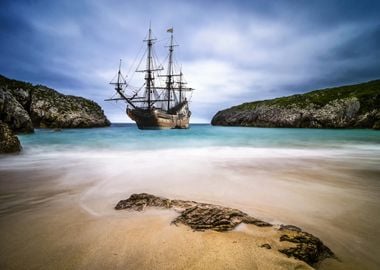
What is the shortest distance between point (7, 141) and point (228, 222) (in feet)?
34.8

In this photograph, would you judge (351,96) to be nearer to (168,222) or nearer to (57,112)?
(168,222)

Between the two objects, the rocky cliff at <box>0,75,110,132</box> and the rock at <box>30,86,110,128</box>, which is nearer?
the rocky cliff at <box>0,75,110,132</box>

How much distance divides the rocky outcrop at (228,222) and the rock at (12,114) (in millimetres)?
26210

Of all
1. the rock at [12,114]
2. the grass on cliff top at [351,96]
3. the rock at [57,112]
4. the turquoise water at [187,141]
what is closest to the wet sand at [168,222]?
the turquoise water at [187,141]

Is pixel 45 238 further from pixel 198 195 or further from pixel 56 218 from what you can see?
pixel 198 195

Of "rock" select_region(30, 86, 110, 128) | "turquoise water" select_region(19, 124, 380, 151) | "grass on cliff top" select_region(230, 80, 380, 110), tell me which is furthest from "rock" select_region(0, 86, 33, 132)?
"grass on cliff top" select_region(230, 80, 380, 110)

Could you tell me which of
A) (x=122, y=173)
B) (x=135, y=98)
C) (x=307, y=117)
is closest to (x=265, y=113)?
(x=307, y=117)

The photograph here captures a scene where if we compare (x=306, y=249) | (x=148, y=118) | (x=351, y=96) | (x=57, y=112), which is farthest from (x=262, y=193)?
(x=351, y=96)

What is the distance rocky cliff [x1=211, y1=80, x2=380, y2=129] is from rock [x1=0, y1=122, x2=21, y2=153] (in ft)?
161

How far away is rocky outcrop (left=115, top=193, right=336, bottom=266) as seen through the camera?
71.9 inches

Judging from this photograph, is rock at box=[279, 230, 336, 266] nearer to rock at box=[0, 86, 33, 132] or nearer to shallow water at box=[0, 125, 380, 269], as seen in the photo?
shallow water at box=[0, 125, 380, 269]

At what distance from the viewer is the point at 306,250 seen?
182cm

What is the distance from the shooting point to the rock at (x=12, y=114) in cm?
2172

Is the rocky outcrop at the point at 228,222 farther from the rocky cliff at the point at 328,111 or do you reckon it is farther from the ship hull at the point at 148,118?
A: the rocky cliff at the point at 328,111
